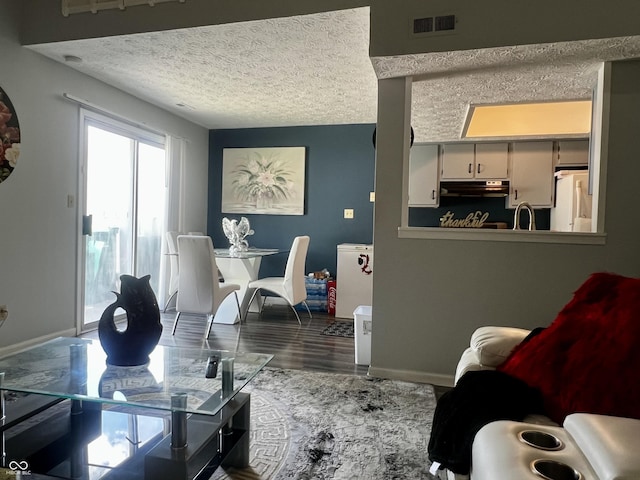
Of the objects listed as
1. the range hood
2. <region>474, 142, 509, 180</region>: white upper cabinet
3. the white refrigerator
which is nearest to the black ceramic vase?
the white refrigerator

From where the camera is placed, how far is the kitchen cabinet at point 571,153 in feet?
15.6

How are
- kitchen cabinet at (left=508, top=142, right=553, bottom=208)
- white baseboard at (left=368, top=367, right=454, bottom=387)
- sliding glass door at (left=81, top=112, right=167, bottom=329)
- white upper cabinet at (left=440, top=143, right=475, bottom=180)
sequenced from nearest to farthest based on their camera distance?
white baseboard at (left=368, top=367, right=454, bottom=387), sliding glass door at (left=81, top=112, right=167, bottom=329), kitchen cabinet at (left=508, top=142, right=553, bottom=208), white upper cabinet at (left=440, top=143, right=475, bottom=180)

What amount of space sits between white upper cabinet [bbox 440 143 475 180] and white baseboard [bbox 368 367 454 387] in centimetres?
301

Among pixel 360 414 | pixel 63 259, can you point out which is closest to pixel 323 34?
pixel 360 414

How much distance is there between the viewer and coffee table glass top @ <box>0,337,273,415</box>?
61.7 inches

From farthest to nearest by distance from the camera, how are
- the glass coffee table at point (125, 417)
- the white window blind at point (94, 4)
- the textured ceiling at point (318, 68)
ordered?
the white window blind at point (94, 4), the textured ceiling at point (318, 68), the glass coffee table at point (125, 417)

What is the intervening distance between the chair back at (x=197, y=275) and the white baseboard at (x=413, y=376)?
164 cm

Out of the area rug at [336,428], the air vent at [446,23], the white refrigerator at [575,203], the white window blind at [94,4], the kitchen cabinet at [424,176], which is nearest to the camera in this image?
the area rug at [336,428]

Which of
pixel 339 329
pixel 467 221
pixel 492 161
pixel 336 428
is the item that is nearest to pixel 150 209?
pixel 339 329

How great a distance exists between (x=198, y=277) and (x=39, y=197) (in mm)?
1428

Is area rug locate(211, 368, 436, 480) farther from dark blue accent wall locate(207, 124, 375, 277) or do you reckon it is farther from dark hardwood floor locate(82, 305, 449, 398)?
dark blue accent wall locate(207, 124, 375, 277)

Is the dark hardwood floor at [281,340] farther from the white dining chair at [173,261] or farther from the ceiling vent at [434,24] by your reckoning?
the ceiling vent at [434,24]

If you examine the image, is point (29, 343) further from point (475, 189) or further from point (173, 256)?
point (475, 189)

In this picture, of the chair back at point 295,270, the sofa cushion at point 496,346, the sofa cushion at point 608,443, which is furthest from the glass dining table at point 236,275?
the sofa cushion at point 608,443
